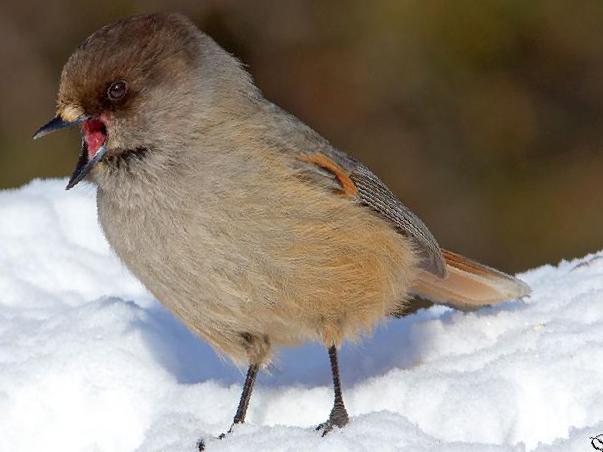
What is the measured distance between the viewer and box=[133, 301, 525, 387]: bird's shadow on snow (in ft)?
20.3

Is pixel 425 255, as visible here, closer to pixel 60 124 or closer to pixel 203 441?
pixel 203 441

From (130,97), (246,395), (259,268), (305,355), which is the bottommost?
(305,355)

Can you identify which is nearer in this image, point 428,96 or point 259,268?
point 259,268

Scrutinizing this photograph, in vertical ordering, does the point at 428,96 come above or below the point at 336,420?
below

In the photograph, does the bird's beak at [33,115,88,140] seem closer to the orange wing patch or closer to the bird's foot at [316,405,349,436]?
the orange wing patch

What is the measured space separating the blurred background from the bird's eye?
16.6 feet

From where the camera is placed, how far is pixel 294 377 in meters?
6.27

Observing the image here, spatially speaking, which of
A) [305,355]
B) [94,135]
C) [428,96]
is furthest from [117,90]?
[428,96]

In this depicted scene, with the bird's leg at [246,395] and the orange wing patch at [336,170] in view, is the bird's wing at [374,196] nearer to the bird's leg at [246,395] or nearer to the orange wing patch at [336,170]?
the orange wing patch at [336,170]

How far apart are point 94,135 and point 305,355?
1649 mm

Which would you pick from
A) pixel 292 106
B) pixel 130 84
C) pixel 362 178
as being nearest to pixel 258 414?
pixel 362 178

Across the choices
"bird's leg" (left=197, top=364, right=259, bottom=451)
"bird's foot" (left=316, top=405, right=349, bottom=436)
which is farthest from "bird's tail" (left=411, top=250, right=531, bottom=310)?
"bird's foot" (left=316, top=405, right=349, bottom=436)

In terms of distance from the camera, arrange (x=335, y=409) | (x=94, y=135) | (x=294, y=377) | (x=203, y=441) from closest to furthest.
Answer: (x=203, y=441) < (x=335, y=409) < (x=94, y=135) < (x=294, y=377)

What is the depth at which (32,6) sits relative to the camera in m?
10.9
